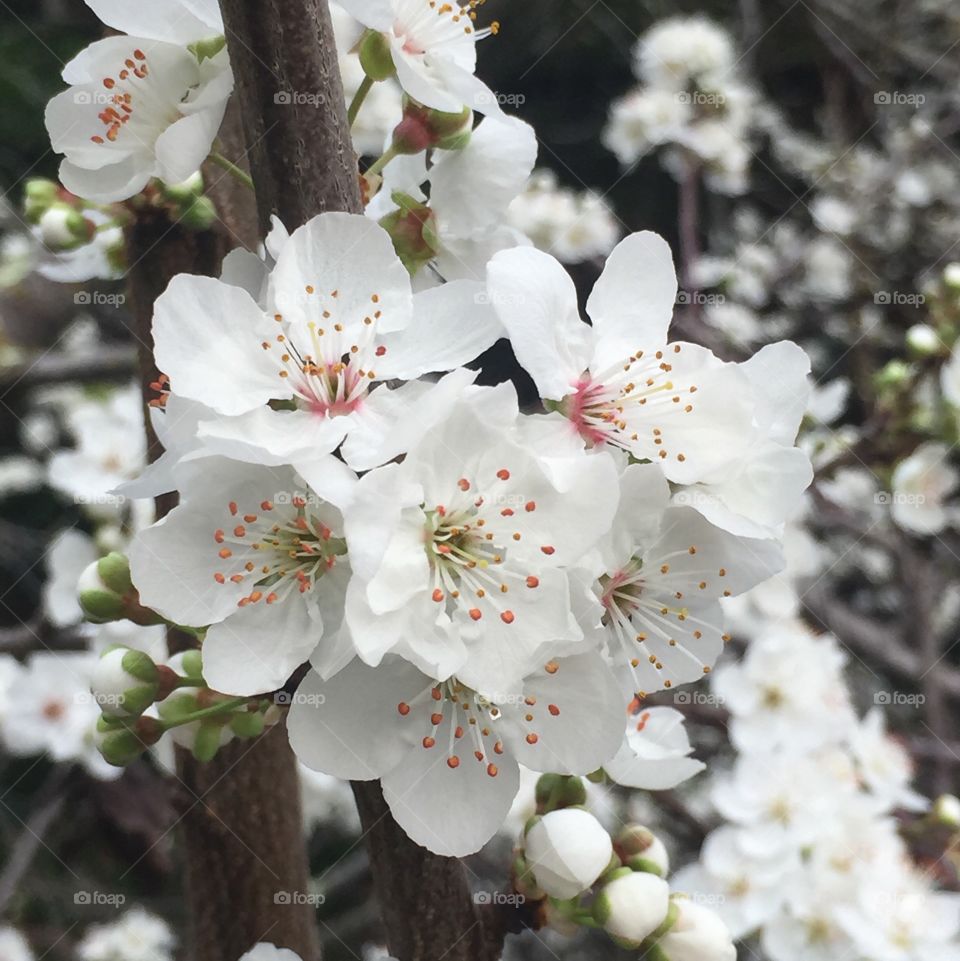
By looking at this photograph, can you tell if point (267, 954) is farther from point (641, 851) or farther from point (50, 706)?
point (50, 706)

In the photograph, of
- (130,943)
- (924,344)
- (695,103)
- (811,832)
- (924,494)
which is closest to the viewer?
(811,832)

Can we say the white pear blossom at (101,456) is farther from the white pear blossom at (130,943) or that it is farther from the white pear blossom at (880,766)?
the white pear blossom at (880,766)

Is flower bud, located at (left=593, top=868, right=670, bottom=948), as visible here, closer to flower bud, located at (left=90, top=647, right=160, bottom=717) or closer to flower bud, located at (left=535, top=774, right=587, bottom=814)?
flower bud, located at (left=535, top=774, right=587, bottom=814)

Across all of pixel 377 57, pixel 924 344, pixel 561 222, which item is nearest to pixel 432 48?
pixel 377 57

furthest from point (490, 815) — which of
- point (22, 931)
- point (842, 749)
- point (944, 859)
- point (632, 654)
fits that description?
point (22, 931)

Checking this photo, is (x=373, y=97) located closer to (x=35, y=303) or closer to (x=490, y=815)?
(x=35, y=303)

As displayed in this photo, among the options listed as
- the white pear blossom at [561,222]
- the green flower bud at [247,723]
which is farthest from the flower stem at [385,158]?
the white pear blossom at [561,222]
